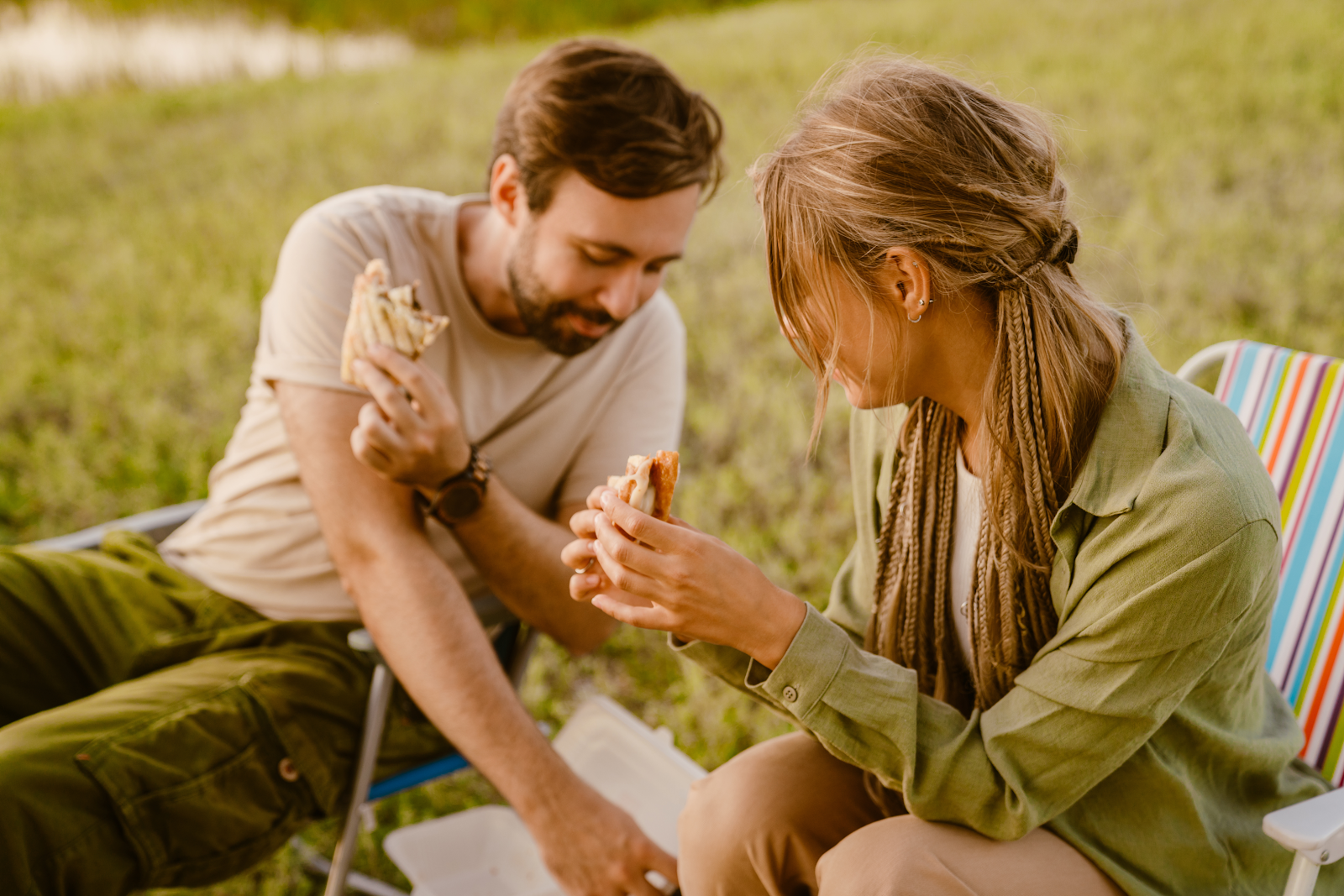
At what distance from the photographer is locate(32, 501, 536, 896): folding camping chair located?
6.54 feet

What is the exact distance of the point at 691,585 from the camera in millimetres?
1348

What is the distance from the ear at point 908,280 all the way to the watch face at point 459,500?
1011mm

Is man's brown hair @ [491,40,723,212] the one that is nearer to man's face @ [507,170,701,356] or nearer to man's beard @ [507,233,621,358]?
man's face @ [507,170,701,356]

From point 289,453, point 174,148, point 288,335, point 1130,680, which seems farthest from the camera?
point 174,148

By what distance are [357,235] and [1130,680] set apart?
71.4 inches

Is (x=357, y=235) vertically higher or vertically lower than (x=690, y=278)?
higher

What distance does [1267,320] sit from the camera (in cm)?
487

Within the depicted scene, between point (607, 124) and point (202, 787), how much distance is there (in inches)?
→ 62.2

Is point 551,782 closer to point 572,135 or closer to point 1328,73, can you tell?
point 572,135

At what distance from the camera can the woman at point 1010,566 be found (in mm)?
1331

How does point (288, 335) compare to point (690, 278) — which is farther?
point (690, 278)

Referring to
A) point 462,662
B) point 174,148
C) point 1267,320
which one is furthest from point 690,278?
point 174,148

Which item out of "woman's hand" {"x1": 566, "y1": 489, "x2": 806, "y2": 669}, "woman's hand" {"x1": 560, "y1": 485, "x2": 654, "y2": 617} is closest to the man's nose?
"woman's hand" {"x1": 560, "y1": 485, "x2": 654, "y2": 617}

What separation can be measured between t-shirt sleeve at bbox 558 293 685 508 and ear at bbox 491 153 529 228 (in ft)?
1.37
